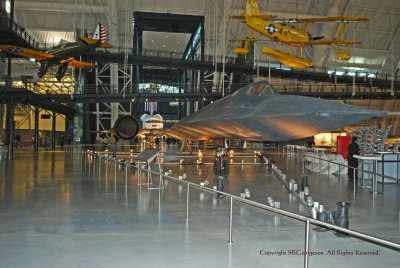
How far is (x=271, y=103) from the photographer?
629 cm

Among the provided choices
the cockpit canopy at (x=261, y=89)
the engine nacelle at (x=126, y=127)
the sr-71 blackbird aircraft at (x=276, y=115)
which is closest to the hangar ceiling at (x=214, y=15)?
the engine nacelle at (x=126, y=127)

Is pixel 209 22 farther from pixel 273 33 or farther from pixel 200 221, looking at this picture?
pixel 200 221

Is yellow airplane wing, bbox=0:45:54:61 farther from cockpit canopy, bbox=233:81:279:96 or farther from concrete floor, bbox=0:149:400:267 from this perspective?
cockpit canopy, bbox=233:81:279:96

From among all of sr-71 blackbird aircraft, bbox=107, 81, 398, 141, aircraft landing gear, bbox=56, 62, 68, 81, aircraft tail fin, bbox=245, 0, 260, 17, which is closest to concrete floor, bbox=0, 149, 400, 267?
sr-71 blackbird aircraft, bbox=107, 81, 398, 141

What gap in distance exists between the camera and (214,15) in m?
31.0

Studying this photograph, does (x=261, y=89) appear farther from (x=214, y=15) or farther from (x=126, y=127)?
(x=214, y=15)

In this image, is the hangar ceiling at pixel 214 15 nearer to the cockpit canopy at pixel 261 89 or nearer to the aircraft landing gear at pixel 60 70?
the aircraft landing gear at pixel 60 70

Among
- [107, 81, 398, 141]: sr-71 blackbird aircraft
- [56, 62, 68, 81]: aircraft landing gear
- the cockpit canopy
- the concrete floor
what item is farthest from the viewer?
[56, 62, 68, 81]: aircraft landing gear

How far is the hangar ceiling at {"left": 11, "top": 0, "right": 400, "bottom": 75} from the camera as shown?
31125mm

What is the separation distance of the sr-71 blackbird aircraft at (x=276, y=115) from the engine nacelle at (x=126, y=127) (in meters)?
8.96

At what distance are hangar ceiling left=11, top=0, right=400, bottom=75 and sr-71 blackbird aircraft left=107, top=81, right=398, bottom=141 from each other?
23939mm

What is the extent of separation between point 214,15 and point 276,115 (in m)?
27.7

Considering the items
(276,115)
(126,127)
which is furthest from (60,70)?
(276,115)

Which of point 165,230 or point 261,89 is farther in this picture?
point 261,89
